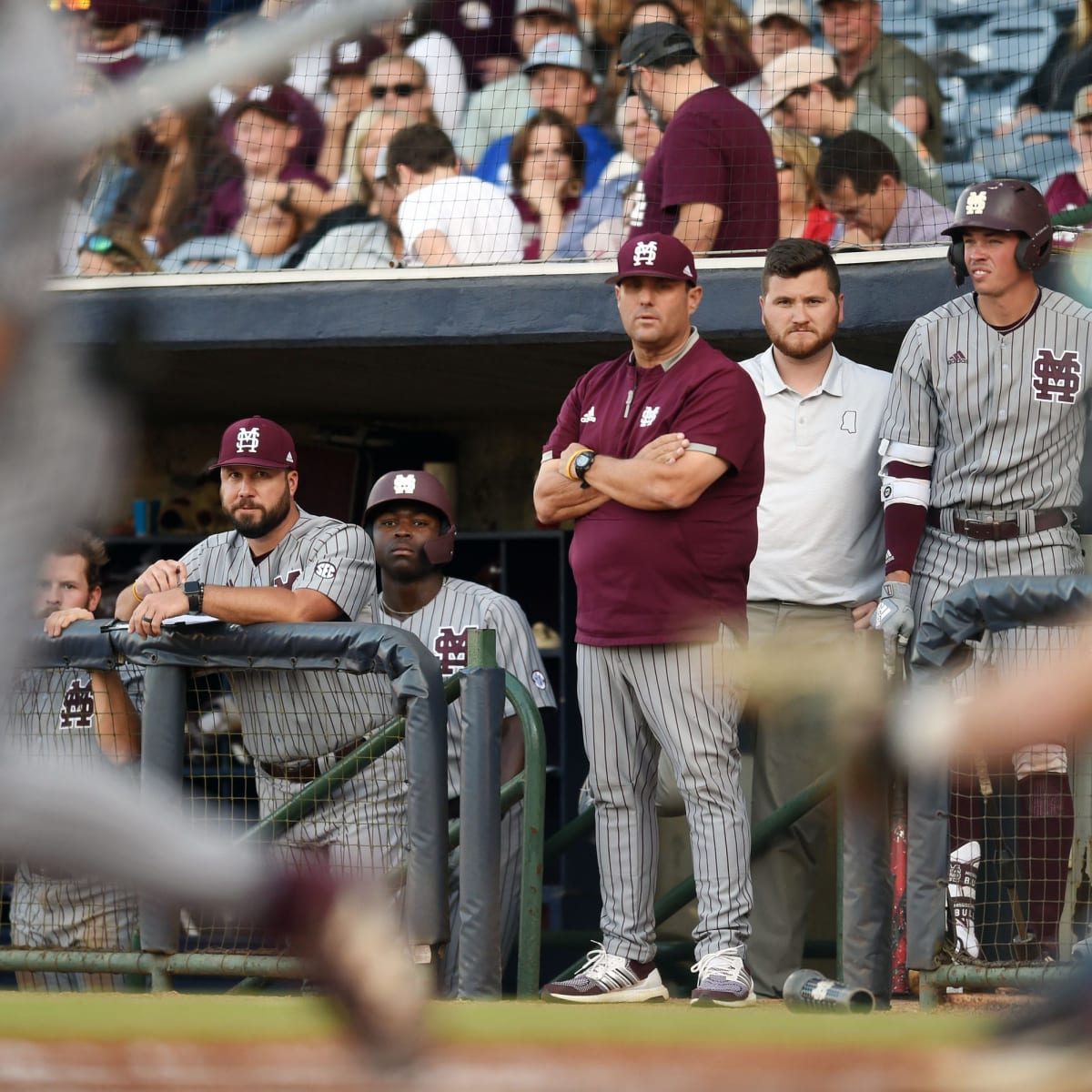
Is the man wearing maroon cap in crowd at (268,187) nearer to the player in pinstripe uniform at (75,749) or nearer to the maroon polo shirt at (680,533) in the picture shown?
the player in pinstripe uniform at (75,749)

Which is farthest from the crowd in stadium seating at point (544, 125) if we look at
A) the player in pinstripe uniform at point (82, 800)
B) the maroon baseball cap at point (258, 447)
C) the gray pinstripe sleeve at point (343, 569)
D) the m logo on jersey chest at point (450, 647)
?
the player in pinstripe uniform at point (82, 800)

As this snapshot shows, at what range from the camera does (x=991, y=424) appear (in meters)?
5.67

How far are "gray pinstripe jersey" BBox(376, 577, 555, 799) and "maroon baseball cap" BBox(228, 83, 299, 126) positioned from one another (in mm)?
3251

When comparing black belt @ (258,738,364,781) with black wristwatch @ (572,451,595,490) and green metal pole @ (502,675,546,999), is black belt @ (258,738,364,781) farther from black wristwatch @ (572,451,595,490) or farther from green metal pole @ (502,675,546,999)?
black wristwatch @ (572,451,595,490)

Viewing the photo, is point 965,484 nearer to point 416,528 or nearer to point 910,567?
point 910,567

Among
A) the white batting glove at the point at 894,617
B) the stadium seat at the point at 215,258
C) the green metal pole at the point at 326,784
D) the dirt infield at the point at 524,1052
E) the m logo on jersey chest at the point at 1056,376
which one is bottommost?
the dirt infield at the point at 524,1052

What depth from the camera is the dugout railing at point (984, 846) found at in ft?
15.8

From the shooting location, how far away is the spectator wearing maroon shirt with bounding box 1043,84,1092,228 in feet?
23.5

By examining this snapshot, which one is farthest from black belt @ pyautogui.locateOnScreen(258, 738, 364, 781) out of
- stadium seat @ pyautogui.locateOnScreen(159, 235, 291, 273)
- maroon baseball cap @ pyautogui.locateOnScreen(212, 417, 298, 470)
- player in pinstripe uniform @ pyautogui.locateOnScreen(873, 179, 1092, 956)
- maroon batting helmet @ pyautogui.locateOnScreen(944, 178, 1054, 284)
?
stadium seat @ pyautogui.locateOnScreen(159, 235, 291, 273)

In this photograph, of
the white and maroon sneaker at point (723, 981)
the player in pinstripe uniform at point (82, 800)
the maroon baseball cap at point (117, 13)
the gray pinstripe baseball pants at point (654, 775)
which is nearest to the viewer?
the player in pinstripe uniform at point (82, 800)

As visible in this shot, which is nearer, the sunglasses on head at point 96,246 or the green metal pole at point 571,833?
the green metal pole at point 571,833

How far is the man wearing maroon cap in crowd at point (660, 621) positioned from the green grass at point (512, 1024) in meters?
0.35

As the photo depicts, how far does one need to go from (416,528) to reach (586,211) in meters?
1.92

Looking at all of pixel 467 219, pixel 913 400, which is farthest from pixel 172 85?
pixel 467 219
